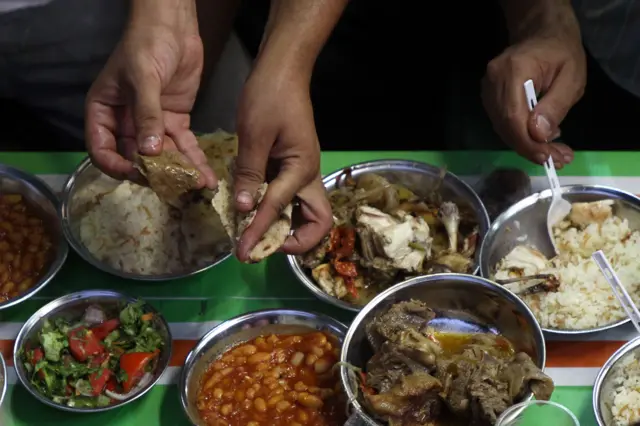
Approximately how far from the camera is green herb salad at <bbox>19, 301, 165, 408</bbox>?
2875 millimetres

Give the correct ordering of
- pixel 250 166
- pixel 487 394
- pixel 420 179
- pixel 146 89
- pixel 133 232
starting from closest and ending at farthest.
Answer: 1. pixel 487 394
2. pixel 250 166
3. pixel 146 89
4. pixel 133 232
5. pixel 420 179

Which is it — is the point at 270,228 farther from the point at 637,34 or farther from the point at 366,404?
the point at 637,34

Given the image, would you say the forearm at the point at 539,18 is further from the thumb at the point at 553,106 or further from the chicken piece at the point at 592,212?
the chicken piece at the point at 592,212

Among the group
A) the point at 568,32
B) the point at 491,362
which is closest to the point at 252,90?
the point at 491,362

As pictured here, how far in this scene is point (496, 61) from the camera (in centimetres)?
358

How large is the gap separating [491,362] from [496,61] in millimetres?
1668

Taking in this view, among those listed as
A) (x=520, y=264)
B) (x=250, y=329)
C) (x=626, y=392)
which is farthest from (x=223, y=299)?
(x=626, y=392)

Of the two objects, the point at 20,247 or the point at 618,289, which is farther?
the point at 20,247

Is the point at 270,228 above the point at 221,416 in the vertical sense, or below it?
above

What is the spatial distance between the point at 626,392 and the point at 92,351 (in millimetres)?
2075

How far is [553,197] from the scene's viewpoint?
3.35m

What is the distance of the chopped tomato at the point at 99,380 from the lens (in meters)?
2.87

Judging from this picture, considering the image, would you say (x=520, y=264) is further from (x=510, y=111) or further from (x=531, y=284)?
(x=510, y=111)

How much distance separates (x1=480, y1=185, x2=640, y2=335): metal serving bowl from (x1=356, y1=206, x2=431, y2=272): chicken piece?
12.7 inches
